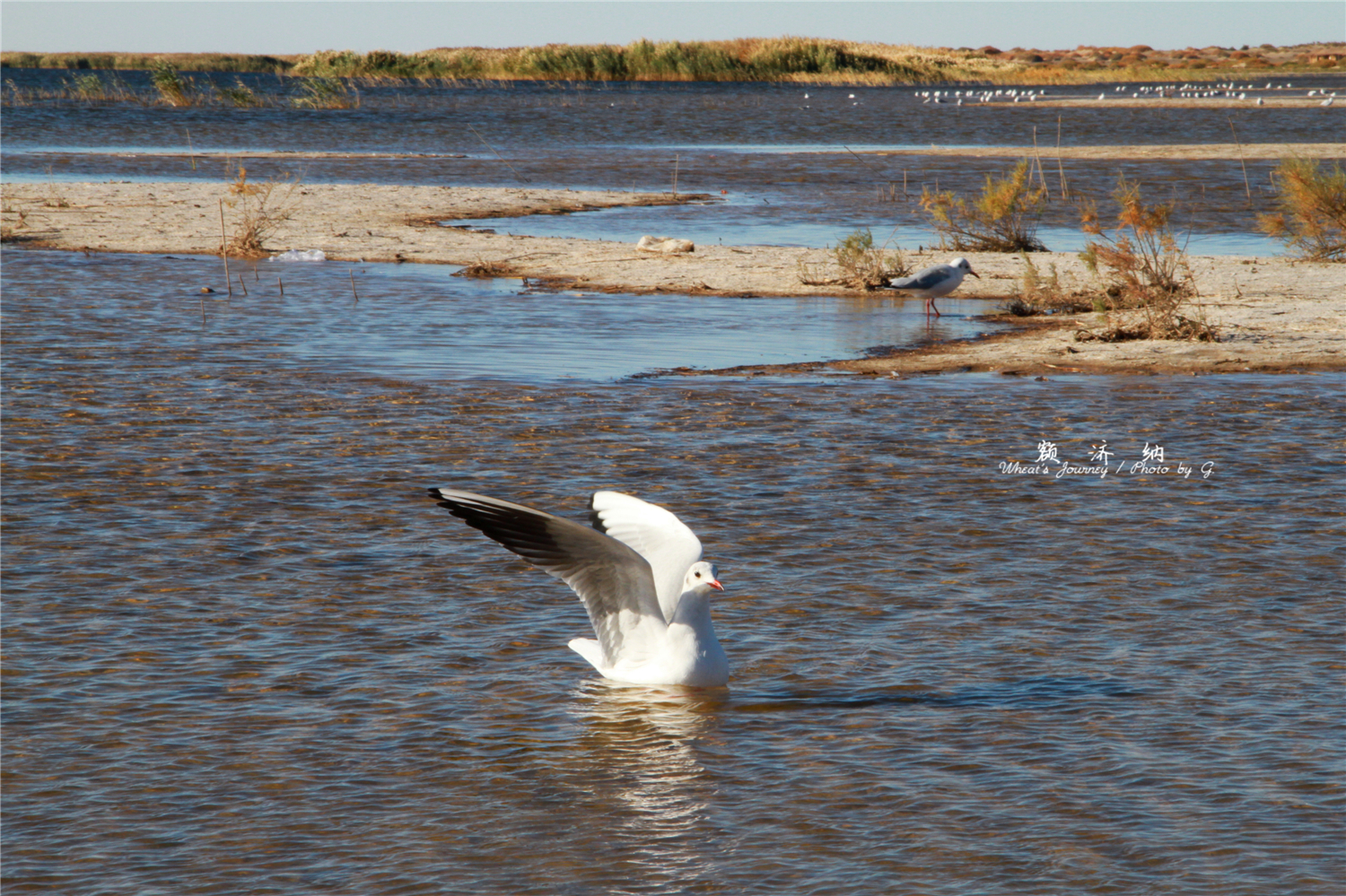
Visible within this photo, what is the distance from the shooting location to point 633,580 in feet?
18.2

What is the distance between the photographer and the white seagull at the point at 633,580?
531cm

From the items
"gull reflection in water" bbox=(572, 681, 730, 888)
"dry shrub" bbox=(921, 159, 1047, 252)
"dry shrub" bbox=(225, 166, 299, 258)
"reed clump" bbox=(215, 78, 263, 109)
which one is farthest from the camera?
"reed clump" bbox=(215, 78, 263, 109)

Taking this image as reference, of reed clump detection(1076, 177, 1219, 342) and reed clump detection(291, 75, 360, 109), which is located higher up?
reed clump detection(291, 75, 360, 109)

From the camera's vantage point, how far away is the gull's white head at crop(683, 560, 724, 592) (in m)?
5.39

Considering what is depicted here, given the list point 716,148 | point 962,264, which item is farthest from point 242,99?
point 962,264

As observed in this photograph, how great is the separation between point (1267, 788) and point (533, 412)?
640 centimetres

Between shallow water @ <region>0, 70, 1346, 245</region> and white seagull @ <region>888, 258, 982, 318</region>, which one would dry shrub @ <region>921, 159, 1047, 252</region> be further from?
white seagull @ <region>888, 258, 982, 318</region>

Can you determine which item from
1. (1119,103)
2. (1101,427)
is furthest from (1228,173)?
(1119,103)

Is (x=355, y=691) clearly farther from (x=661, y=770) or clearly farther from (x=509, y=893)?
(x=509, y=893)

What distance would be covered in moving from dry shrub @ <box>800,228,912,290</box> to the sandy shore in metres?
0.13

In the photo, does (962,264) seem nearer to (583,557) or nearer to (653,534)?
(653,534)

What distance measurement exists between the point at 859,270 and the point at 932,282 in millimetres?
1962

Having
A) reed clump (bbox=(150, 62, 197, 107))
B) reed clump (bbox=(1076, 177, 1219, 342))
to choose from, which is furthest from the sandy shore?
reed clump (bbox=(150, 62, 197, 107))

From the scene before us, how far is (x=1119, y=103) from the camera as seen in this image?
63.8 m
